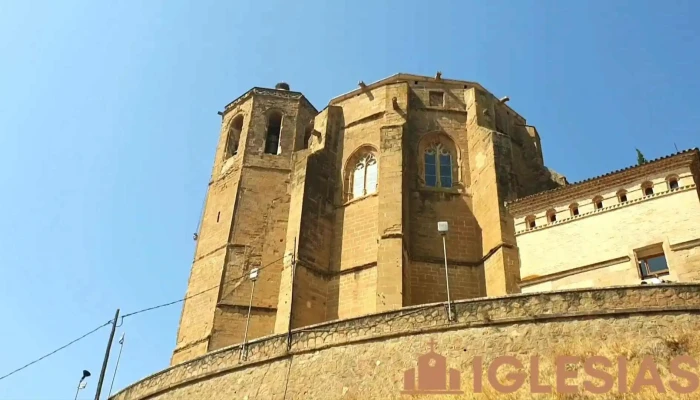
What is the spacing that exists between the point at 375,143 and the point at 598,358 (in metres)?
12.8

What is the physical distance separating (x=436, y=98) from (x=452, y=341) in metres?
13.1

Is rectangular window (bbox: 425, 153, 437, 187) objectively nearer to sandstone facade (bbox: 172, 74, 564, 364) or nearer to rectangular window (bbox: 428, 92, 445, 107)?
sandstone facade (bbox: 172, 74, 564, 364)

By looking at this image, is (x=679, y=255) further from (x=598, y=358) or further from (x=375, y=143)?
(x=375, y=143)

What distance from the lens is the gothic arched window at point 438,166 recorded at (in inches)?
834

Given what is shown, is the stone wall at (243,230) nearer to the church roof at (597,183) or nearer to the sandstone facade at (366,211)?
the sandstone facade at (366,211)

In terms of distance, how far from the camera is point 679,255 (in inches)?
523

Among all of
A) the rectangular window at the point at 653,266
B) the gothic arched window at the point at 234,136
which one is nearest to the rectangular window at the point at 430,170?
the rectangular window at the point at 653,266

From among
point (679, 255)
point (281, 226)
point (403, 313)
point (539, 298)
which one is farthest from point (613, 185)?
point (281, 226)

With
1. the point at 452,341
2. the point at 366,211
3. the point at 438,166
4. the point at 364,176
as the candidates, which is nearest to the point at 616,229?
the point at 452,341

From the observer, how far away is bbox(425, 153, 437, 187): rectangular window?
835 inches

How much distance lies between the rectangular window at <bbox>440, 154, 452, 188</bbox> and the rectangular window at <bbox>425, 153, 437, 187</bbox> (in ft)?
0.73

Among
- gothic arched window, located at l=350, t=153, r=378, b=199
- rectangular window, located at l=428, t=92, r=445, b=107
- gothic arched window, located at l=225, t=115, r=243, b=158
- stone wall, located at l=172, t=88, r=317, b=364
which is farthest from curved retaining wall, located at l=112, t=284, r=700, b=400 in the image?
gothic arched window, located at l=225, t=115, r=243, b=158

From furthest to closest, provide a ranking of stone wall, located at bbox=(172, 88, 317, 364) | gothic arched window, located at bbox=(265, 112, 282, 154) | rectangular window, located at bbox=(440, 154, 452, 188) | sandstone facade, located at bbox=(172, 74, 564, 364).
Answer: gothic arched window, located at bbox=(265, 112, 282, 154), rectangular window, located at bbox=(440, 154, 452, 188), stone wall, located at bbox=(172, 88, 317, 364), sandstone facade, located at bbox=(172, 74, 564, 364)

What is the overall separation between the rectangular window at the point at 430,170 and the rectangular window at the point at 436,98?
2.06 m
